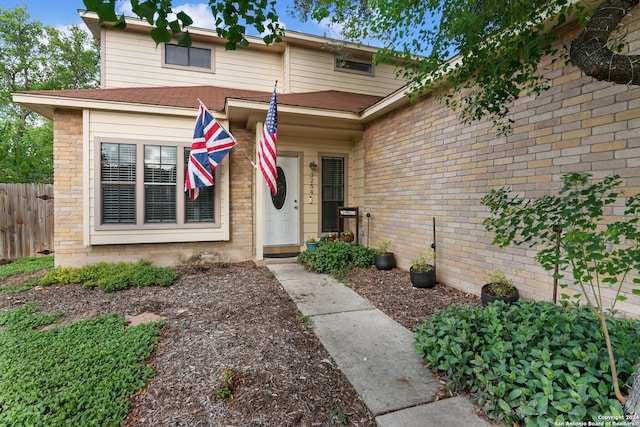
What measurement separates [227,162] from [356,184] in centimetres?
286

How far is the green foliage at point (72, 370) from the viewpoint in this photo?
5.85 feet

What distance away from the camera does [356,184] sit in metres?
6.89

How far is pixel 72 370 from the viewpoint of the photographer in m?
2.21

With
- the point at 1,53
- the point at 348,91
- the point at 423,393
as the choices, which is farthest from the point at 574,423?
the point at 1,53

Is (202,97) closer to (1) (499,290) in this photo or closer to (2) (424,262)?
(2) (424,262)

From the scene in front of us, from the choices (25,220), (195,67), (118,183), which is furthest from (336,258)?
(25,220)

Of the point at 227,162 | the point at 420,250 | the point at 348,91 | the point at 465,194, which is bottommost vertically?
the point at 420,250

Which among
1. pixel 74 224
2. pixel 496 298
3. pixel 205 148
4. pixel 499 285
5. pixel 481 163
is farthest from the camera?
pixel 74 224

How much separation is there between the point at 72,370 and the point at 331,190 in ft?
17.6

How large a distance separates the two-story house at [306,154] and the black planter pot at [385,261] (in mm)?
144

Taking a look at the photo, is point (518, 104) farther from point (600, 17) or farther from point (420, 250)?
point (420, 250)

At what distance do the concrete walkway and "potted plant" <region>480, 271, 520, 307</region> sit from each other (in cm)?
106

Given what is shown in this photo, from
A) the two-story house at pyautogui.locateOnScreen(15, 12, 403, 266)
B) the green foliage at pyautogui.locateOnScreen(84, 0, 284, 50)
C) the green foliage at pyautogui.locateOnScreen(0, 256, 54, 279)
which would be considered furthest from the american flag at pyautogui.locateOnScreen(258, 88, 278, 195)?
the green foliage at pyautogui.locateOnScreen(0, 256, 54, 279)

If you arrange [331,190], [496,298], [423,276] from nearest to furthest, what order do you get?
[496,298] → [423,276] → [331,190]
